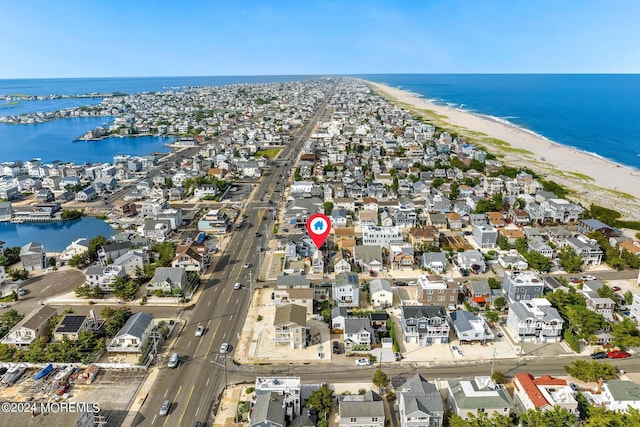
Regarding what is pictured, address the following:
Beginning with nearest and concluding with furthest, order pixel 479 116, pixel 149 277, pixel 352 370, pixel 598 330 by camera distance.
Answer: pixel 352 370
pixel 598 330
pixel 149 277
pixel 479 116

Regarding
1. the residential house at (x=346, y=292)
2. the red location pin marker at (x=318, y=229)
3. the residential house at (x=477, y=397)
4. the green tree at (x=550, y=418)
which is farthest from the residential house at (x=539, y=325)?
the red location pin marker at (x=318, y=229)

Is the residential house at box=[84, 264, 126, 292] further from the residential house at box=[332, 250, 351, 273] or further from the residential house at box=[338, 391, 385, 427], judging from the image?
the residential house at box=[338, 391, 385, 427]

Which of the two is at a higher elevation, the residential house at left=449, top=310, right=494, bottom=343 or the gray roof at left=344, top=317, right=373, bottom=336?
the gray roof at left=344, top=317, right=373, bottom=336

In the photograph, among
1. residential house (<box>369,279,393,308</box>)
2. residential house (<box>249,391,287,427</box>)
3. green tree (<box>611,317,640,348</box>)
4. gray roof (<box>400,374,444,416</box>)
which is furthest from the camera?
residential house (<box>369,279,393,308</box>)

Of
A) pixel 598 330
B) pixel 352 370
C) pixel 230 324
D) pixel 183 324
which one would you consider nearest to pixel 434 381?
pixel 352 370

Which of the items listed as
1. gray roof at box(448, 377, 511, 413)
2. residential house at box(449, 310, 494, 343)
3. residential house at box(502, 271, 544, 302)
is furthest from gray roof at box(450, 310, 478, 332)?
gray roof at box(448, 377, 511, 413)

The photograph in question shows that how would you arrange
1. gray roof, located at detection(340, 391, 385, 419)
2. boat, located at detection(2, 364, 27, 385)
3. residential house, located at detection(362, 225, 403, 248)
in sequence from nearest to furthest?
gray roof, located at detection(340, 391, 385, 419) → boat, located at detection(2, 364, 27, 385) → residential house, located at detection(362, 225, 403, 248)

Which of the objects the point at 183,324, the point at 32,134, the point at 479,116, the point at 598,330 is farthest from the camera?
the point at 479,116

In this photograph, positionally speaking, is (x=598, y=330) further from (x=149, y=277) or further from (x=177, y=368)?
(x=149, y=277)
